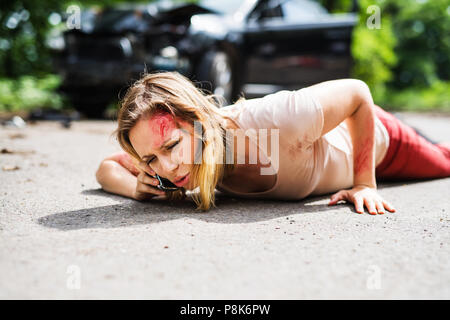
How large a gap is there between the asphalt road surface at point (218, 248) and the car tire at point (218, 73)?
3.35 m

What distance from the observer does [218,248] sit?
5.57 ft

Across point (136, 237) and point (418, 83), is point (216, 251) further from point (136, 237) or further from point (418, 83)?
point (418, 83)

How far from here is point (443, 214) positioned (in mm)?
2256

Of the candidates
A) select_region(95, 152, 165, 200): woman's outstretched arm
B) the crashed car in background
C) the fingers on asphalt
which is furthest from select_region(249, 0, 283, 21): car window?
the fingers on asphalt

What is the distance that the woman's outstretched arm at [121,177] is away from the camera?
2512mm

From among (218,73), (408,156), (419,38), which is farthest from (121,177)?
(419,38)

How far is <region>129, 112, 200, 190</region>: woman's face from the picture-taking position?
6.59 feet

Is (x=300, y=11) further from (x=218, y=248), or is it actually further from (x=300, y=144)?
(x=218, y=248)

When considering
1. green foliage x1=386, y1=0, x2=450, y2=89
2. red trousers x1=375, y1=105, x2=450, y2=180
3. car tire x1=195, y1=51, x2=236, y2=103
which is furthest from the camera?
green foliage x1=386, y1=0, x2=450, y2=89

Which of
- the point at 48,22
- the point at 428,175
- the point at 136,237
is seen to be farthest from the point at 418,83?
the point at 136,237

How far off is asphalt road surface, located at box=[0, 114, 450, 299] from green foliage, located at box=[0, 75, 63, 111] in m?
6.91

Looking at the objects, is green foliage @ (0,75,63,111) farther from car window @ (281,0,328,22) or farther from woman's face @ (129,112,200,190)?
woman's face @ (129,112,200,190)

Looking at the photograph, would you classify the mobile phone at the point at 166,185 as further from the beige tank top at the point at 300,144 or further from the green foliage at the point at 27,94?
the green foliage at the point at 27,94

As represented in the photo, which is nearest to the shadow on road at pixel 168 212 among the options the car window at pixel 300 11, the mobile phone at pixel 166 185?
the mobile phone at pixel 166 185
